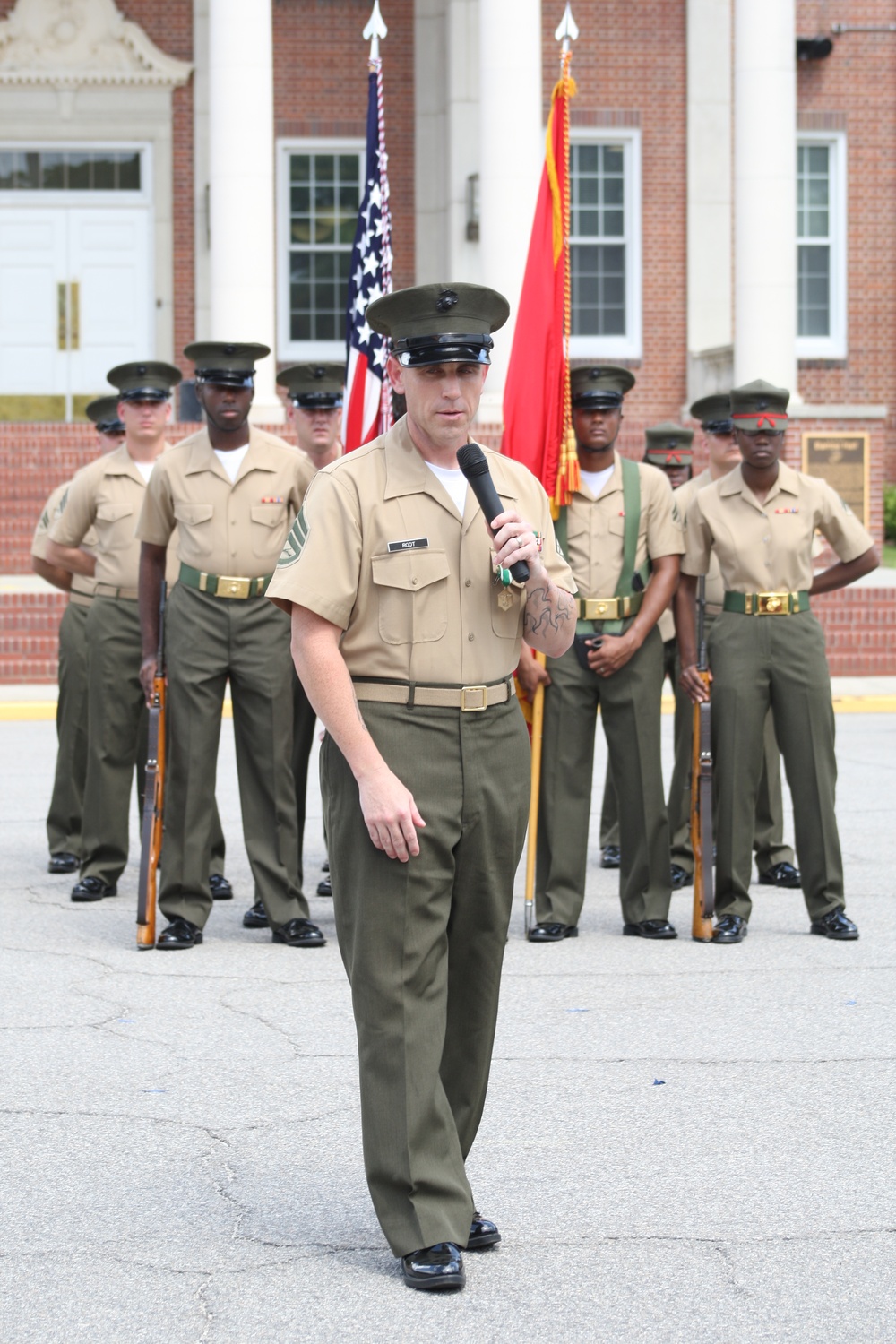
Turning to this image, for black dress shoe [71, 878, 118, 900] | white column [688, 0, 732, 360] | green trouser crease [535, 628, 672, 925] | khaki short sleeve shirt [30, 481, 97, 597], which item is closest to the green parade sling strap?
green trouser crease [535, 628, 672, 925]

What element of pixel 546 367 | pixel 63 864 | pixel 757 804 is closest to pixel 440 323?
pixel 546 367

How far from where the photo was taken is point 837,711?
631 inches

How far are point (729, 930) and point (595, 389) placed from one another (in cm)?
236

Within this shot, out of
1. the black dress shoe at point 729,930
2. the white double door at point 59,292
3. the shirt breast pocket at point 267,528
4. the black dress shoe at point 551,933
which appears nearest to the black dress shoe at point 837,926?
the black dress shoe at point 729,930

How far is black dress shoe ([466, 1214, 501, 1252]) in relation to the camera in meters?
4.40

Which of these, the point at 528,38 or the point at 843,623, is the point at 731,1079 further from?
the point at 528,38

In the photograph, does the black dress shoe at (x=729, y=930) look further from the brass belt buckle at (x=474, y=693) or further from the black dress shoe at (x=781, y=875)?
the brass belt buckle at (x=474, y=693)

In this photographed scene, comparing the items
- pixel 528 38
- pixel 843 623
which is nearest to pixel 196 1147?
pixel 843 623

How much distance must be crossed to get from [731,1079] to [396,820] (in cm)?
206

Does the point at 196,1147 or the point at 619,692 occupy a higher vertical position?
the point at 619,692

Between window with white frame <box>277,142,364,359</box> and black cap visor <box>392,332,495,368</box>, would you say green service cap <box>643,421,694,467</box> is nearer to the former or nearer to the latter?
black cap visor <box>392,332,495,368</box>

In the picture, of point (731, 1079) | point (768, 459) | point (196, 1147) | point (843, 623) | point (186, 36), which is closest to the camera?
point (196, 1147)

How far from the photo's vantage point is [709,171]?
24.8m

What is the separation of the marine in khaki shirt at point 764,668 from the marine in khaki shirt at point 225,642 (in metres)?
1.77
